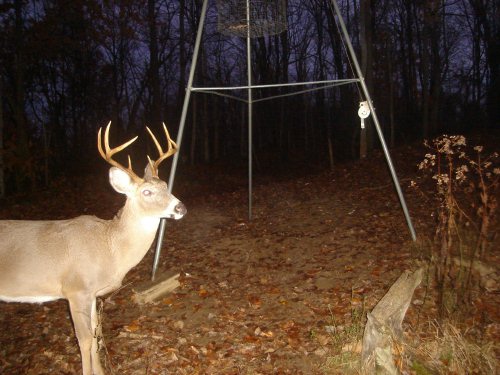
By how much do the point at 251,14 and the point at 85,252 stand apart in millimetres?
4512

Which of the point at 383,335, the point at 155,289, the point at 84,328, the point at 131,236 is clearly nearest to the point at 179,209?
the point at 131,236

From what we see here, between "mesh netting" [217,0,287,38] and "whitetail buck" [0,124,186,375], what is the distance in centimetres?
345

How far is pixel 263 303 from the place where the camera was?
4.71 metres

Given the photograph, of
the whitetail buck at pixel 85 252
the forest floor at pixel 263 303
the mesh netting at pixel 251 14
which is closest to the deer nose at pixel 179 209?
the whitetail buck at pixel 85 252

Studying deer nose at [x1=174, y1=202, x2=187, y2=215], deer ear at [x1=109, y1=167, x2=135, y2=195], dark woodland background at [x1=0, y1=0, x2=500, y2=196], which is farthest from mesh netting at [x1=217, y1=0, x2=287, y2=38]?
dark woodland background at [x1=0, y1=0, x2=500, y2=196]

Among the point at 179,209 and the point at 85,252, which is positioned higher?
the point at 179,209

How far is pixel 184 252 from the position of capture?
21.8 feet

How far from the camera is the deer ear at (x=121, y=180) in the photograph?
3.87m

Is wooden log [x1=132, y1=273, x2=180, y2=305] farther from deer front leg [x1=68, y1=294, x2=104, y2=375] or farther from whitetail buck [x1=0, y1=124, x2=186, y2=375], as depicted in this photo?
deer front leg [x1=68, y1=294, x2=104, y2=375]

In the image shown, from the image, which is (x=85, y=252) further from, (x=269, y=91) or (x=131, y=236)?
(x=269, y=91)

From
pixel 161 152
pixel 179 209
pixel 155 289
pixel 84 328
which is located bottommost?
pixel 155 289

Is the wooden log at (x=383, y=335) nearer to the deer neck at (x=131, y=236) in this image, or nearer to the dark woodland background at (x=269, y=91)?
the deer neck at (x=131, y=236)

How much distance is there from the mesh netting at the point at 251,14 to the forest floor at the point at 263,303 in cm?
338

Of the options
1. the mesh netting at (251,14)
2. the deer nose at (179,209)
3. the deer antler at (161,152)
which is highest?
the mesh netting at (251,14)
